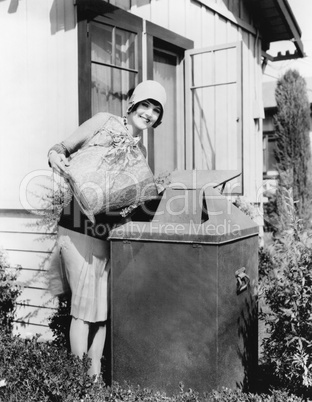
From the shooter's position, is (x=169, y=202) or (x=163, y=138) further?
(x=163, y=138)

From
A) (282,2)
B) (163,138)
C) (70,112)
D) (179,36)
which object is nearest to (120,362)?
(70,112)

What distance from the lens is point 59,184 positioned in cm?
408

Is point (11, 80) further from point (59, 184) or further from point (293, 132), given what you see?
point (293, 132)

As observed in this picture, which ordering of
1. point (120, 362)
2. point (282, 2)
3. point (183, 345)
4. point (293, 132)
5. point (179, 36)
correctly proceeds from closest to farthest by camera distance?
point (183, 345) < point (120, 362) < point (179, 36) < point (282, 2) < point (293, 132)

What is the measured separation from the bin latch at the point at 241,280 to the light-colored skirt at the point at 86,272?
842 mm

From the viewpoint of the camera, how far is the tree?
10.2 meters

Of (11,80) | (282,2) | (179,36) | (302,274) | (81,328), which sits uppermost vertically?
(282,2)

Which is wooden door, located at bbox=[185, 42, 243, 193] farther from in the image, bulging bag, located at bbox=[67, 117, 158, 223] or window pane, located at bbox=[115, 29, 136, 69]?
bulging bag, located at bbox=[67, 117, 158, 223]

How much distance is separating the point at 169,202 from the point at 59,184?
5.05 feet

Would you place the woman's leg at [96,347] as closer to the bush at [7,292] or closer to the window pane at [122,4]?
the bush at [7,292]

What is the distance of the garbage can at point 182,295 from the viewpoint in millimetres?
2617

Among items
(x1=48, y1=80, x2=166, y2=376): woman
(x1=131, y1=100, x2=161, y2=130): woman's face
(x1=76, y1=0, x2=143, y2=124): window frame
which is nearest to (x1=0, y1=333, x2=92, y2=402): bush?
(x1=48, y1=80, x2=166, y2=376): woman

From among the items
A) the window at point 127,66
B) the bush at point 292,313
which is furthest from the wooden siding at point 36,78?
the bush at point 292,313

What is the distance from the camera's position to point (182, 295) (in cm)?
267
